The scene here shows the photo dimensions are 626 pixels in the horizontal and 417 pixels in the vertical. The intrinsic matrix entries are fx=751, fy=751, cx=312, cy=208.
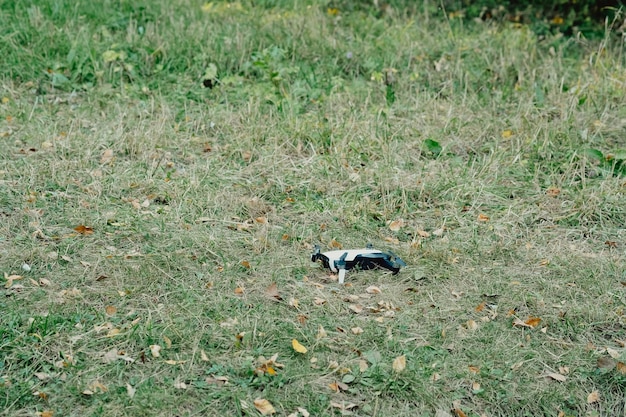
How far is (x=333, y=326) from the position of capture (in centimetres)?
364

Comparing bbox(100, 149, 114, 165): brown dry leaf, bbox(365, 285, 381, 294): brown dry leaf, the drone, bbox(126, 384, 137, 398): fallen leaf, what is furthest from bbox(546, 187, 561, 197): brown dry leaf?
bbox(126, 384, 137, 398): fallen leaf

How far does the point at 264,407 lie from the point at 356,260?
1.26m

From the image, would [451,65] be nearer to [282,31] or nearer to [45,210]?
[282,31]

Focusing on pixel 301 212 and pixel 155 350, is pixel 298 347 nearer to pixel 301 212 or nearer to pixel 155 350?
pixel 155 350

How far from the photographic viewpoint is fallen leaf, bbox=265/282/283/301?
3858 mm

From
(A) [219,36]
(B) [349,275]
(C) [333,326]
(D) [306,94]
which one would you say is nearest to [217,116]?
(D) [306,94]

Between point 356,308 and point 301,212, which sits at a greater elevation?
point 356,308

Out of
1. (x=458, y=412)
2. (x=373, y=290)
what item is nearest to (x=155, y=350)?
(x=373, y=290)

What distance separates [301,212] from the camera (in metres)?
4.79

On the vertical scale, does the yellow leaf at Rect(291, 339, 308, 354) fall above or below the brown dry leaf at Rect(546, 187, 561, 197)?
above

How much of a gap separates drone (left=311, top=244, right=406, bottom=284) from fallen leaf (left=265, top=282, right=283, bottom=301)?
36 centimetres

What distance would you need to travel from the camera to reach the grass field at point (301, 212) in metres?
3.28

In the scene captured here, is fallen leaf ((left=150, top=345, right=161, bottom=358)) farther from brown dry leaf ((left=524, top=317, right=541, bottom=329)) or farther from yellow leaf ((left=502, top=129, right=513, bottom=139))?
yellow leaf ((left=502, top=129, right=513, bottom=139))

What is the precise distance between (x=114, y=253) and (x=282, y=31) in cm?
362
